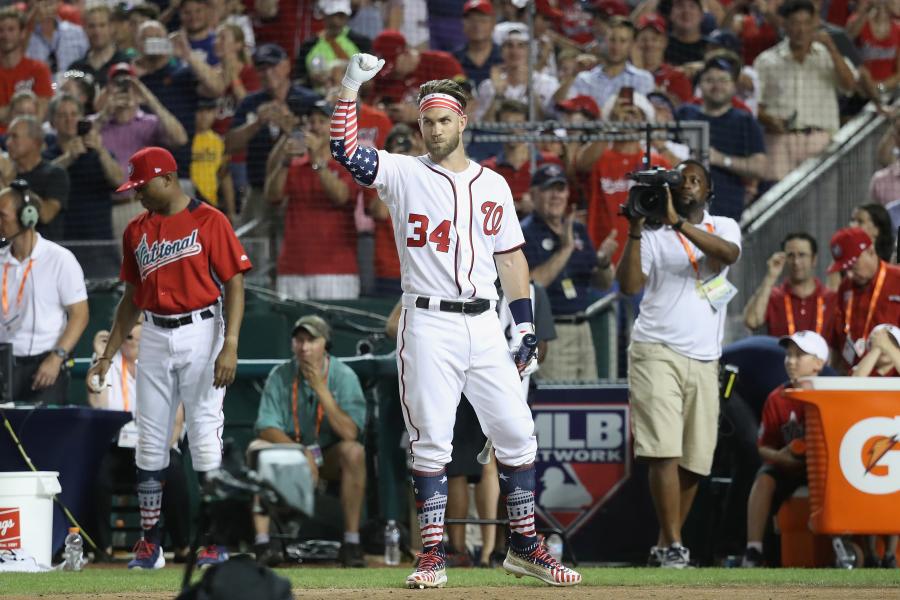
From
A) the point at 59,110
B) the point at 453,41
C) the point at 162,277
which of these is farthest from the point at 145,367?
the point at 453,41

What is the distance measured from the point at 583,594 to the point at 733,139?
6.45 m

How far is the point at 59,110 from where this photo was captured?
12516 mm

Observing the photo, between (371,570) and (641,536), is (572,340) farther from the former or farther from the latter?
(371,570)

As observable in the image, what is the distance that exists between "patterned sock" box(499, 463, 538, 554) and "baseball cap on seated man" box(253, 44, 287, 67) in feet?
22.1

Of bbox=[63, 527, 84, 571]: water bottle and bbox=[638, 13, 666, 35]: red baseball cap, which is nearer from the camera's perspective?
bbox=[63, 527, 84, 571]: water bottle

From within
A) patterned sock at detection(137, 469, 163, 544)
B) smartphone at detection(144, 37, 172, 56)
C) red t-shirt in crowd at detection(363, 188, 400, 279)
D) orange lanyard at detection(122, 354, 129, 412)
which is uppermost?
smartphone at detection(144, 37, 172, 56)

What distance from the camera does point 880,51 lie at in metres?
13.6

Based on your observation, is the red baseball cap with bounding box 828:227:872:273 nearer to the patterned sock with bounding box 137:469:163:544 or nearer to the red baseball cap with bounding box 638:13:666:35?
the patterned sock with bounding box 137:469:163:544

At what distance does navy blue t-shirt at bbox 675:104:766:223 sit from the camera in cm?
1176

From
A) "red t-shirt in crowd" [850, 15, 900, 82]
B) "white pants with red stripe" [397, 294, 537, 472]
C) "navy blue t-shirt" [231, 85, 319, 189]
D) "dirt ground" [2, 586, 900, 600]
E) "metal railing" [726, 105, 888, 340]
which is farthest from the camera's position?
"red t-shirt in crowd" [850, 15, 900, 82]

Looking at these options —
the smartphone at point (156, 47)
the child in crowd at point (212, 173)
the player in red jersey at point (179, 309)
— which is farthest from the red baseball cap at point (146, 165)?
the smartphone at point (156, 47)

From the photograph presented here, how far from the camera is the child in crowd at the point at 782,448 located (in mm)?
8930

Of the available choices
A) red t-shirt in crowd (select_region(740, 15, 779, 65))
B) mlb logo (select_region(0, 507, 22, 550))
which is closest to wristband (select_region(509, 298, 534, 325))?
mlb logo (select_region(0, 507, 22, 550))

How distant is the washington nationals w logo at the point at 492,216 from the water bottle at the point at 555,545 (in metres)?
3.23
